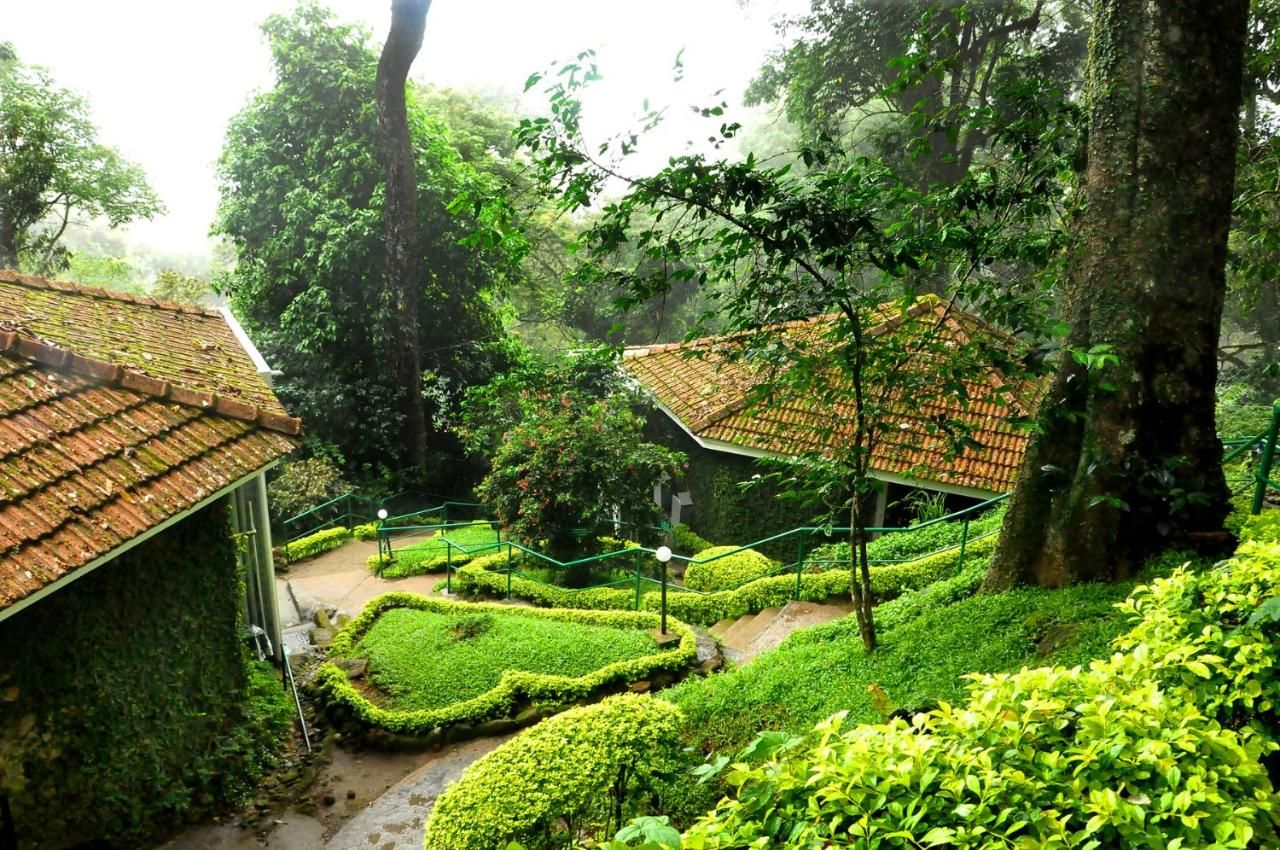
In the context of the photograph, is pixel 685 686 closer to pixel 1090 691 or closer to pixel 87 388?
pixel 1090 691

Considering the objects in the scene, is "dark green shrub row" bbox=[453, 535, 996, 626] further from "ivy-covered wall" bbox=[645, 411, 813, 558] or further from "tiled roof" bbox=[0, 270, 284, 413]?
"tiled roof" bbox=[0, 270, 284, 413]

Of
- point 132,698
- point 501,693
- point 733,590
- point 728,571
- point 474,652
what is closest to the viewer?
point 132,698

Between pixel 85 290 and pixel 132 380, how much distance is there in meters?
4.27

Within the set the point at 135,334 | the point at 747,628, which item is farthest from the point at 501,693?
the point at 135,334

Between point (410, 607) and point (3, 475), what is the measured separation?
5.75m

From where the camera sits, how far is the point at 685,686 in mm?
6348

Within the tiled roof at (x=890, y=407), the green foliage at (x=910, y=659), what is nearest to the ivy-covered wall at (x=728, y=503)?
the tiled roof at (x=890, y=407)

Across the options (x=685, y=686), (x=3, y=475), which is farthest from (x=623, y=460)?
(x=3, y=475)

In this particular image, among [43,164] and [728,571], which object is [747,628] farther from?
[43,164]

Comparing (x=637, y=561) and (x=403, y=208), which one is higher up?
(x=403, y=208)

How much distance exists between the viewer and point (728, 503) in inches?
569

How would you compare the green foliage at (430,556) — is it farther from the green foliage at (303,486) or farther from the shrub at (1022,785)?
the shrub at (1022,785)

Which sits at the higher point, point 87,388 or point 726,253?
point 726,253

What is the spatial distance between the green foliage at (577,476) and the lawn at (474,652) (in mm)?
3447
